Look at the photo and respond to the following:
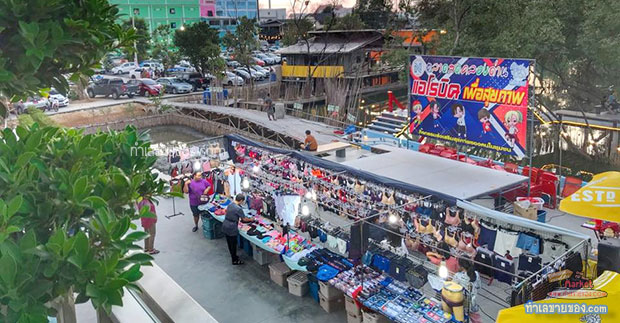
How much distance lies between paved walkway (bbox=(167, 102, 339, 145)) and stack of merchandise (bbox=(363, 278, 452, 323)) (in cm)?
1473

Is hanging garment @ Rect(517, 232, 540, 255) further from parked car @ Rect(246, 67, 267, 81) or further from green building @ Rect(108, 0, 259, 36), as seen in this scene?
green building @ Rect(108, 0, 259, 36)

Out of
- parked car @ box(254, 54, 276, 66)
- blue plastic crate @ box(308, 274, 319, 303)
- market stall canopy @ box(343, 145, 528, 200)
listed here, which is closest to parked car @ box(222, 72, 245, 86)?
parked car @ box(254, 54, 276, 66)

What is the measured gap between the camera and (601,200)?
6.97m

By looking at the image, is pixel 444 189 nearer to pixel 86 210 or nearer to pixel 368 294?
pixel 368 294

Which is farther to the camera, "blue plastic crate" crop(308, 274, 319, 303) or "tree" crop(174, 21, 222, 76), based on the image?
Answer: "tree" crop(174, 21, 222, 76)

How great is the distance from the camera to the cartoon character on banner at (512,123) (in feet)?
39.7

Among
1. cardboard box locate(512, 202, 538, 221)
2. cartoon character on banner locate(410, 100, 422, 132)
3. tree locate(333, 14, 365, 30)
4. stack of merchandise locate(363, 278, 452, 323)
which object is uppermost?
tree locate(333, 14, 365, 30)

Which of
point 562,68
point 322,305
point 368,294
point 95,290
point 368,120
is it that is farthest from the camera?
point 368,120

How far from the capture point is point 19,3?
2.42 metres

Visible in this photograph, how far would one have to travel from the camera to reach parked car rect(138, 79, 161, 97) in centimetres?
3703

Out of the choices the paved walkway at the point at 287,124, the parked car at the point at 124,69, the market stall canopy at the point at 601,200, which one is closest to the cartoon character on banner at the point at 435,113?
the market stall canopy at the point at 601,200

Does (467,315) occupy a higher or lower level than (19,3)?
lower

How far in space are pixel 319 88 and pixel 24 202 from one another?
36297mm

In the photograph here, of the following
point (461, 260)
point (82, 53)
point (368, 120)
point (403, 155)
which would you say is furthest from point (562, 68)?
point (82, 53)
